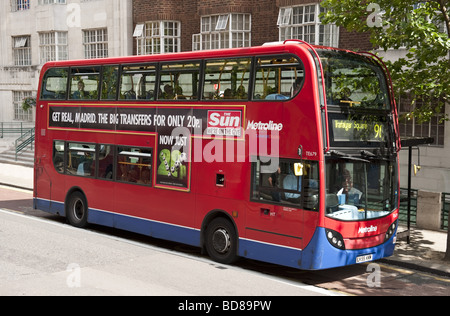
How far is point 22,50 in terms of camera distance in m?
35.4

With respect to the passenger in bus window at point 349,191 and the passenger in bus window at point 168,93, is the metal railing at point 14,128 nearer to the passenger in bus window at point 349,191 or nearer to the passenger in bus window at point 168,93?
the passenger in bus window at point 168,93

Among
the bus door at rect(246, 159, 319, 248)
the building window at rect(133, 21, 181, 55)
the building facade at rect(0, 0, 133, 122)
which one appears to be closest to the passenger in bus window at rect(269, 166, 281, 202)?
the bus door at rect(246, 159, 319, 248)

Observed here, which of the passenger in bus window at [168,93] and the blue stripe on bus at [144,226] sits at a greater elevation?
the passenger in bus window at [168,93]

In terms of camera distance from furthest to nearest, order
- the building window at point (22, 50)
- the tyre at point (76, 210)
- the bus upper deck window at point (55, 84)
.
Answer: the building window at point (22, 50) → the bus upper deck window at point (55, 84) → the tyre at point (76, 210)

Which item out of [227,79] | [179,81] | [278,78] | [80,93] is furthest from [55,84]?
[278,78]

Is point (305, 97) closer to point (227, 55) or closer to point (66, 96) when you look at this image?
point (227, 55)

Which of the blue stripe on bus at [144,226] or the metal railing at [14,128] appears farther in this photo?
the metal railing at [14,128]

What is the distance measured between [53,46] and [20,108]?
5.38 m

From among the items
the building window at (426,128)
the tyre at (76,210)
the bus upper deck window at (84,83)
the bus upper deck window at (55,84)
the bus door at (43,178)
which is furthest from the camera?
the building window at (426,128)

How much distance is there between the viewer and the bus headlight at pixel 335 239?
9367 millimetres

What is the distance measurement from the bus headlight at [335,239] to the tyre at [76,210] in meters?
7.15

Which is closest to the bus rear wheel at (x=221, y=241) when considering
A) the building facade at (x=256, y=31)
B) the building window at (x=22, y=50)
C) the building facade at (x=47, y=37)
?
the building facade at (x=256, y=31)

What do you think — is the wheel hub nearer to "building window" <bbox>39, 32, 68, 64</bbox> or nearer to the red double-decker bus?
the red double-decker bus

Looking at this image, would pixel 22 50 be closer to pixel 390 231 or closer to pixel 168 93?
pixel 168 93
